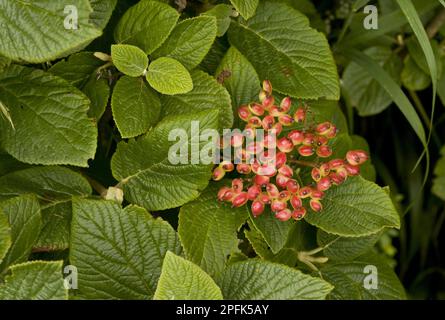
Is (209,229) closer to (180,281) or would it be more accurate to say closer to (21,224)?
(180,281)

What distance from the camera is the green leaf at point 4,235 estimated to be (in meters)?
0.92

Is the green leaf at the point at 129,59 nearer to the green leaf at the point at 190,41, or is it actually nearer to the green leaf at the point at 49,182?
the green leaf at the point at 190,41

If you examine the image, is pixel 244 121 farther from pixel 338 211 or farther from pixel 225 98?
pixel 338 211

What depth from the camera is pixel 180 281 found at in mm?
927

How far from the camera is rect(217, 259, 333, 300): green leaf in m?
0.97

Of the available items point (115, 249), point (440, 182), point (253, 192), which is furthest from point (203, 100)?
point (440, 182)

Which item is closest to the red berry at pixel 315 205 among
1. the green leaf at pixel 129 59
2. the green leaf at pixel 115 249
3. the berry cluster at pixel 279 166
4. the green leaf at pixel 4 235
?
the berry cluster at pixel 279 166

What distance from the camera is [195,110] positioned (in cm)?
110

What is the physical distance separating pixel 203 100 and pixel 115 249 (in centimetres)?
28

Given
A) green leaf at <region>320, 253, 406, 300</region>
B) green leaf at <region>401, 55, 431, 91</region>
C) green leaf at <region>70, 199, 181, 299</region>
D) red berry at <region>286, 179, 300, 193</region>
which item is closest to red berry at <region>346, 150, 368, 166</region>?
red berry at <region>286, 179, 300, 193</region>

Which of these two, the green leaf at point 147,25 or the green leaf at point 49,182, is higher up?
the green leaf at point 147,25

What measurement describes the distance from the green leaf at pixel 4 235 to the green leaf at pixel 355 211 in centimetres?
48

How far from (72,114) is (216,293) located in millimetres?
351

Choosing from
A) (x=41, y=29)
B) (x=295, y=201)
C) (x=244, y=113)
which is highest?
(x=41, y=29)
